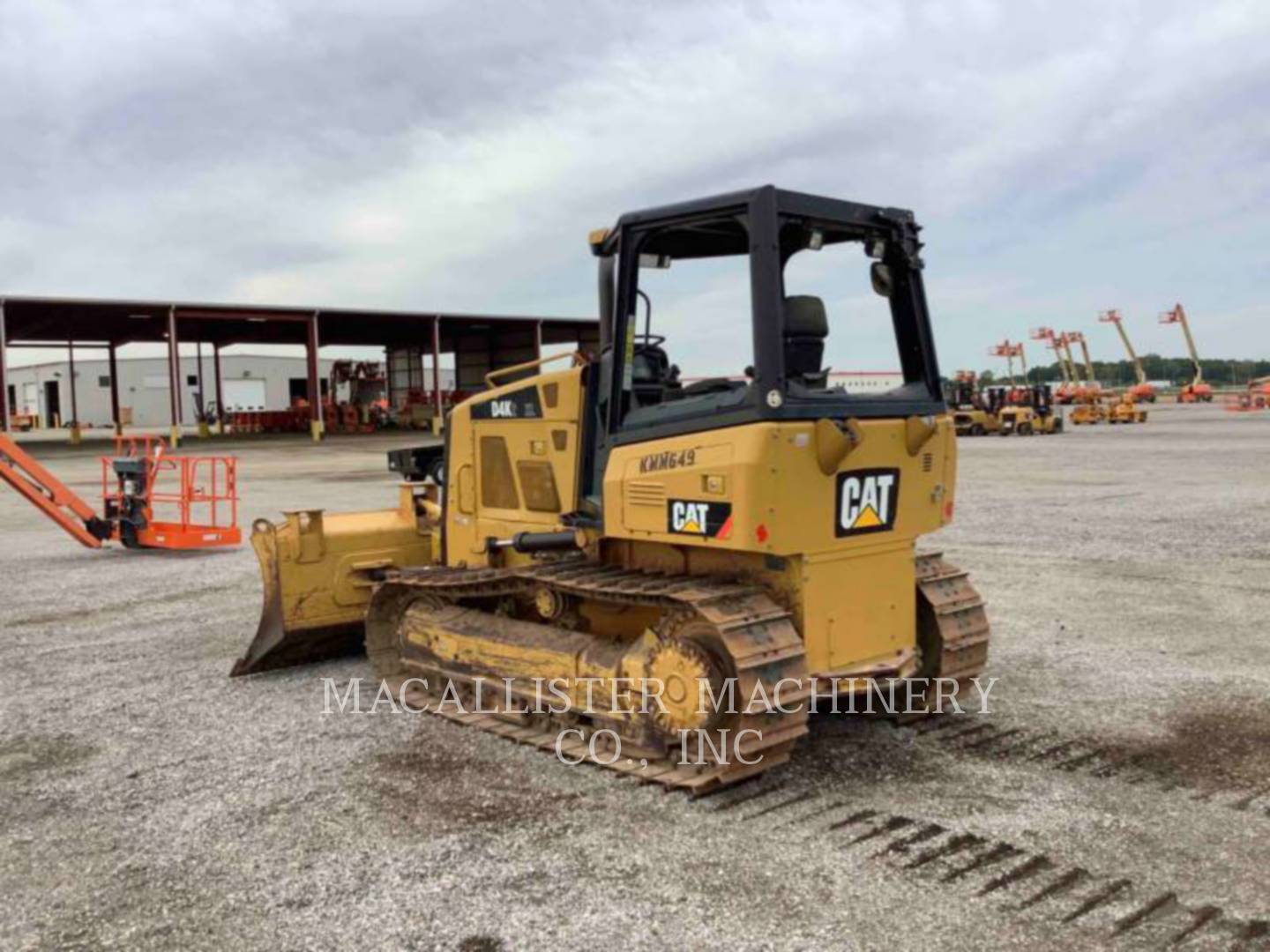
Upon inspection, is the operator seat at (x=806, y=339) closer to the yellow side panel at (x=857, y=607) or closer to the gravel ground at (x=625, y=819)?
the yellow side panel at (x=857, y=607)

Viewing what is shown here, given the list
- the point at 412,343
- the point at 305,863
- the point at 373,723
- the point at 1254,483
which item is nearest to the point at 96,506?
the point at 373,723

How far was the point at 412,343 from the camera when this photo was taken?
53.0m

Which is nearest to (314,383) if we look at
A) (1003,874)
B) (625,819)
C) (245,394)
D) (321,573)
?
(245,394)

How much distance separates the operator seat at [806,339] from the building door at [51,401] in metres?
78.8

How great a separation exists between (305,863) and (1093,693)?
4.77 meters

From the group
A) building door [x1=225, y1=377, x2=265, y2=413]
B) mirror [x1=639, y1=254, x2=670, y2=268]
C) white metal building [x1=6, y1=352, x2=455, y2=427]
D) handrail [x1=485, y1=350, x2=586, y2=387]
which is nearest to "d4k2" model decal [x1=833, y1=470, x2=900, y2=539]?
mirror [x1=639, y1=254, x2=670, y2=268]

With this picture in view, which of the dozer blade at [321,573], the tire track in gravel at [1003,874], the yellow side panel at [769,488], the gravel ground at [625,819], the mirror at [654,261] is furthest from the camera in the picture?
the dozer blade at [321,573]

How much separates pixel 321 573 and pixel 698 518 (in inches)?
138

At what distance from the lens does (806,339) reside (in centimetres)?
507

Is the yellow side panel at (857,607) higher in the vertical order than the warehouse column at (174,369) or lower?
lower

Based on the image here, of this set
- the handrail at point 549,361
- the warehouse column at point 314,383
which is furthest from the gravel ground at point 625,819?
the warehouse column at point 314,383

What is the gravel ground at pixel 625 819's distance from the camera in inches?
150

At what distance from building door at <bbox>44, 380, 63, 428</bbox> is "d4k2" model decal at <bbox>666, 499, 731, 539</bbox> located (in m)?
78.5

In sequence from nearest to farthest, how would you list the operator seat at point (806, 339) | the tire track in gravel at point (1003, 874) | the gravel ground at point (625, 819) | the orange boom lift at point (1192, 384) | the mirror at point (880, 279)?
the tire track in gravel at point (1003, 874), the gravel ground at point (625, 819), the operator seat at point (806, 339), the mirror at point (880, 279), the orange boom lift at point (1192, 384)
